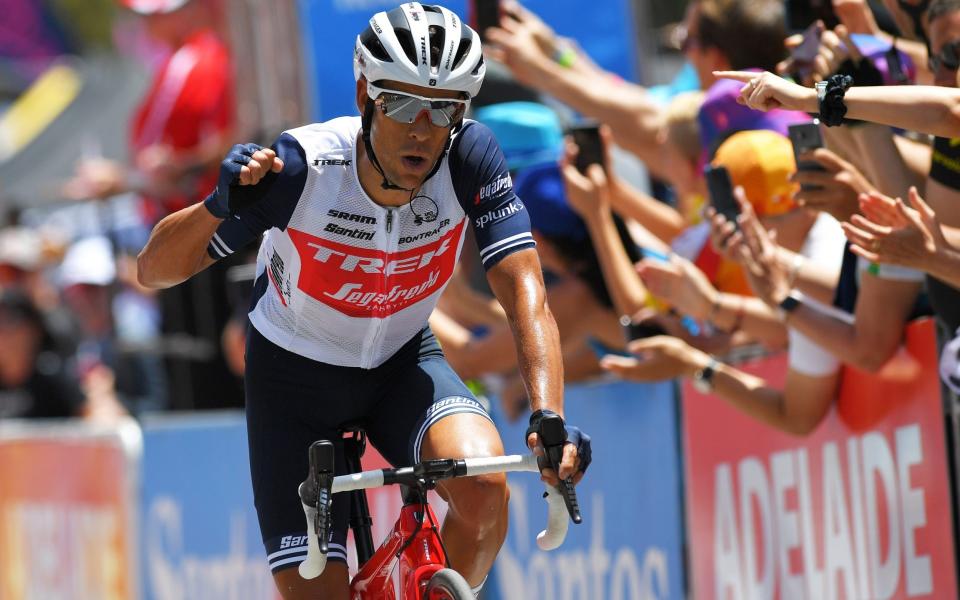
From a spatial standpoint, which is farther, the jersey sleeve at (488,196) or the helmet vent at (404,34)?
the jersey sleeve at (488,196)

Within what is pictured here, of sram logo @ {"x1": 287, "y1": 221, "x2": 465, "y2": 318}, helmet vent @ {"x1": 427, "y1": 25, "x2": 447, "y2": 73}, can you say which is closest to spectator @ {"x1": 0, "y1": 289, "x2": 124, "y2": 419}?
sram logo @ {"x1": 287, "y1": 221, "x2": 465, "y2": 318}

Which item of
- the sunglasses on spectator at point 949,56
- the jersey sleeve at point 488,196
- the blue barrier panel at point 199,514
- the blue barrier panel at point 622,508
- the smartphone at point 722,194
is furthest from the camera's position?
the blue barrier panel at point 199,514

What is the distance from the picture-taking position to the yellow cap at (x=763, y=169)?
6.48 meters

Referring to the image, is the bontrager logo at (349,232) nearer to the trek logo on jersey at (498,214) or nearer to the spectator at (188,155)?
the trek logo on jersey at (498,214)

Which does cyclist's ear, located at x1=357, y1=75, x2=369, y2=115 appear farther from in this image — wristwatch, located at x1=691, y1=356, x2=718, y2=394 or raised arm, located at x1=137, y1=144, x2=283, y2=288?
wristwatch, located at x1=691, y1=356, x2=718, y2=394

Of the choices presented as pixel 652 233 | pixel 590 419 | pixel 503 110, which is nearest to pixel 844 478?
pixel 590 419

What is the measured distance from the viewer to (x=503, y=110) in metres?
7.93

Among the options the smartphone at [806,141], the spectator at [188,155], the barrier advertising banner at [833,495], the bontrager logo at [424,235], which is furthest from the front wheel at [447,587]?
the spectator at [188,155]

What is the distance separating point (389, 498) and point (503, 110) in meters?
2.20

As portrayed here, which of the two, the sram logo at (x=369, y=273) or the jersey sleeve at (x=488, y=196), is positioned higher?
the jersey sleeve at (x=488, y=196)

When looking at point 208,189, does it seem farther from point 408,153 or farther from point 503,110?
point 408,153

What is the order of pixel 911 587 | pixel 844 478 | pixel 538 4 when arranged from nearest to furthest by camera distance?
pixel 911 587 → pixel 844 478 → pixel 538 4

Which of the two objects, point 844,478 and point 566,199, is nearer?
point 844,478

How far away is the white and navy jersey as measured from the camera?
4.94m
